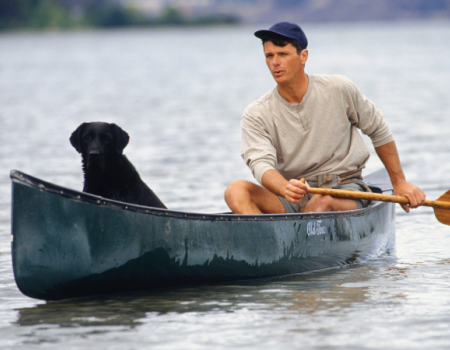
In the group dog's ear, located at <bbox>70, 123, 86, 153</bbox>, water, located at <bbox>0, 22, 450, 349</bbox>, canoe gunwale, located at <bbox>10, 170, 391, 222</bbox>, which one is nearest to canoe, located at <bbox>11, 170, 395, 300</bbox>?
canoe gunwale, located at <bbox>10, 170, 391, 222</bbox>

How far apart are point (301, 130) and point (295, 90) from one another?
286mm

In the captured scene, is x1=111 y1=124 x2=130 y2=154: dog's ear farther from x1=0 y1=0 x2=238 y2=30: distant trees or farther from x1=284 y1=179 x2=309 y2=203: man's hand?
x1=0 y1=0 x2=238 y2=30: distant trees

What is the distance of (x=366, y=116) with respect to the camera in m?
5.50

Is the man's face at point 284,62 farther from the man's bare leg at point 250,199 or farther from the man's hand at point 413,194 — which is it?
the man's hand at point 413,194

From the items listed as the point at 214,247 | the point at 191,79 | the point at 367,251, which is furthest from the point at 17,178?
the point at 191,79

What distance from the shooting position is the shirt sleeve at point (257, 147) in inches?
206

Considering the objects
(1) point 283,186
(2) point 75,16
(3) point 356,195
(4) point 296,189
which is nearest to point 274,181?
(1) point 283,186

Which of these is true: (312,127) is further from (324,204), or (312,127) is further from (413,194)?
(413,194)

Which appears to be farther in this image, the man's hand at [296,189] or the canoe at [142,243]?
the man's hand at [296,189]

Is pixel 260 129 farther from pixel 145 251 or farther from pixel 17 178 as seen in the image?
pixel 17 178

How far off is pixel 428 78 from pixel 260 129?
2463cm

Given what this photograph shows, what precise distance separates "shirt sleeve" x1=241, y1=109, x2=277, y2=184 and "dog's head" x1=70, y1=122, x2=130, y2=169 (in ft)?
2.94

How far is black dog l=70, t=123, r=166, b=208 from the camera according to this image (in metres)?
5.35

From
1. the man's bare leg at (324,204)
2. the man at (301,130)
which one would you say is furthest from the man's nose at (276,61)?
the man's bare leg at (324,204)
